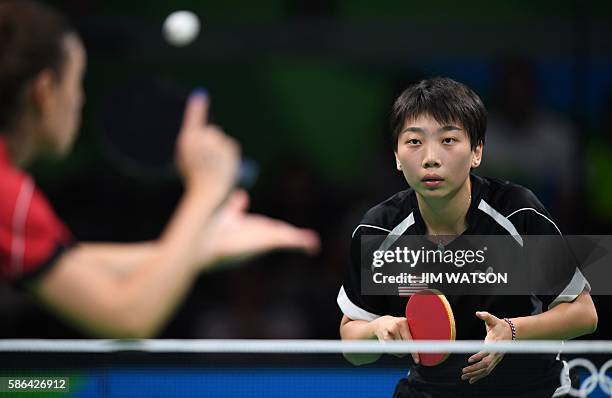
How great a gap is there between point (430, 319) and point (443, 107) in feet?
2.32

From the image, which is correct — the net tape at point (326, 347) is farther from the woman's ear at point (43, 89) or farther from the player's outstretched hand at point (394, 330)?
the woman's ear at point (43, 89)

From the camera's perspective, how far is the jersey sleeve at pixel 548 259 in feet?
10.5

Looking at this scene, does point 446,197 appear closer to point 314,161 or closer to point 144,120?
point 144,120

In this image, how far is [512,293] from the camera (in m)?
3.28

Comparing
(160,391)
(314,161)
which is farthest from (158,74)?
(160,391)

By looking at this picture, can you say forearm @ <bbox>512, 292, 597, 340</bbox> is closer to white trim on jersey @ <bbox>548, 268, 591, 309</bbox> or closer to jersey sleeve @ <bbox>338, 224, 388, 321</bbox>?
white trim on jersey @ <bbox>548, 268, 591, 309</bbox>

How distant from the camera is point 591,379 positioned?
3.33 m

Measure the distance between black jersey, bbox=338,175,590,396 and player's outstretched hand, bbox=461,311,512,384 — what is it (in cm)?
7

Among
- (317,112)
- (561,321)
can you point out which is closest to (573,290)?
(561,321)

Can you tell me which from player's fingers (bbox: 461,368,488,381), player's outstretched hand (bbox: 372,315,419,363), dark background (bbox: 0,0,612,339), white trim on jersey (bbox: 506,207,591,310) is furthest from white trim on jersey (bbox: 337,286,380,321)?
dark background (bbox: 0,0,612,339)

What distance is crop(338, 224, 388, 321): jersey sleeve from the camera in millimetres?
3395

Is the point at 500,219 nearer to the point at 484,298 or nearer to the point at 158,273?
the point at 484,298

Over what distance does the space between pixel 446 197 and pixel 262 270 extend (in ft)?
9.84

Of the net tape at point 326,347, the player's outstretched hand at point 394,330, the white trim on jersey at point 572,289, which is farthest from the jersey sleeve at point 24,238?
the white trim on jersey at point 572,289
